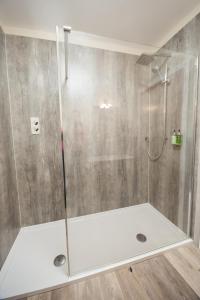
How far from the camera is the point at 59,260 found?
3.88ft

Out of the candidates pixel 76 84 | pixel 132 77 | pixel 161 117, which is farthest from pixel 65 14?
pixel 161 117

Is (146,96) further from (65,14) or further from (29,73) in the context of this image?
(29,73)

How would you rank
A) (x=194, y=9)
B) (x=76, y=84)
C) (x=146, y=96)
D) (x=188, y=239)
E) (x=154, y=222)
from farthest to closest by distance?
1. (x=146, y=96)
2. (x=154, y=222)
3. (x=76, y=84)
4. (x=188, y=239)
5. (x=194, y=9)

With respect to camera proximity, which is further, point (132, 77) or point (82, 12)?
point (132, 77)

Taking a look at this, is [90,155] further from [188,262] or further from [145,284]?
[188,262]

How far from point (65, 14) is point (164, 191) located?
2.18m

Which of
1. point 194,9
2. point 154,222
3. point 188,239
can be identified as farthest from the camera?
point 154,222

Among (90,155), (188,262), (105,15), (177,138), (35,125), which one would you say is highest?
(105,15)

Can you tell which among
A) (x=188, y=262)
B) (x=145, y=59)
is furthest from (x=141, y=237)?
(x=145, y=59)

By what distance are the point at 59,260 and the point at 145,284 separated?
71cm

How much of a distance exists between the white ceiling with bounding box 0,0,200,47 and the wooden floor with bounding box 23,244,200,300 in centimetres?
222

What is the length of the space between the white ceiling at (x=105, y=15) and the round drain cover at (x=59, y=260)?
7.24ft

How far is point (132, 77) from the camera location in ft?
5.74

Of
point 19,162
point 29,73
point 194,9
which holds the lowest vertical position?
point 19,162
